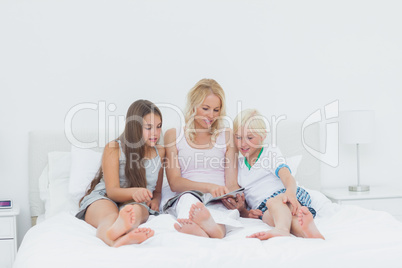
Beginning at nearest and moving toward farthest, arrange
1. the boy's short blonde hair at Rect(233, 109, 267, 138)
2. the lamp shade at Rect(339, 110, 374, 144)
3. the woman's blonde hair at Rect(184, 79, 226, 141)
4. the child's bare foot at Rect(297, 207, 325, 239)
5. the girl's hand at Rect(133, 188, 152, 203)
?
the child's bare foot at Rect(297, 207, 325, 239)
the girl's hand at Rect(133, 188, 152, 203)
the boy's short blonde hair at Rect(233, 109, 267, 138)
the woman's blonde hair at Rect(184, 79, 226, 141)
the lamp shade at Rect(339, 110, 374, 144)

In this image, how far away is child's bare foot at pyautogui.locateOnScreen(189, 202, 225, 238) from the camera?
192 centimetres

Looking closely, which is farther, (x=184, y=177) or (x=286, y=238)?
(x=184, y=177)

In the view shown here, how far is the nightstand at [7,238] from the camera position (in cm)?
262

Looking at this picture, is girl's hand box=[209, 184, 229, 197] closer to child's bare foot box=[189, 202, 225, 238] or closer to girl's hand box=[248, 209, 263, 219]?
girl's hand box=[248, 209, 263, 219]

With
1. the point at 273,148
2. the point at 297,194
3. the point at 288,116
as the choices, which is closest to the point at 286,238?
the point at 297,194

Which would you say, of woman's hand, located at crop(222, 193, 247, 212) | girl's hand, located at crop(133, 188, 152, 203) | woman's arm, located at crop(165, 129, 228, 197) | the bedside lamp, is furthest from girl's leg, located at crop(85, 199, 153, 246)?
the bedside lamp

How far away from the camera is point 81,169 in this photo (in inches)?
105

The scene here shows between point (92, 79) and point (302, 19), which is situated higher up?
point (302, 19)

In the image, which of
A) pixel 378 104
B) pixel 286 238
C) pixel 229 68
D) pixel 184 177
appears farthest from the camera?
pixel 378 104

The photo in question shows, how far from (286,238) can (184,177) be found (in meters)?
0.97

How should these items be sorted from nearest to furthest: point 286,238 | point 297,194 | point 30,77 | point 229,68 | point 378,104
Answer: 1. point 286,238
2. point 297,194
3. point 30,77
4. point 229,68
5. point 378,104

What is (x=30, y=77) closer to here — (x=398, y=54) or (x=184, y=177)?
(x=184, y=177)

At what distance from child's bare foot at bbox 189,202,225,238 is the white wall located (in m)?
1.32

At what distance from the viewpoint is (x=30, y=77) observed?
2996mm
